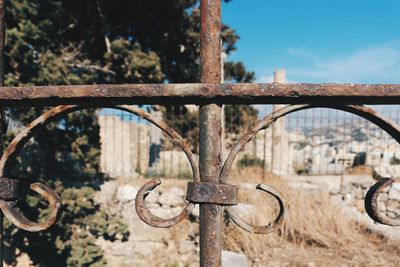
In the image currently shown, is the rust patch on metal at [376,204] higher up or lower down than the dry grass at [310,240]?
higher up

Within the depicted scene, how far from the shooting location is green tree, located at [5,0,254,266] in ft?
15.1

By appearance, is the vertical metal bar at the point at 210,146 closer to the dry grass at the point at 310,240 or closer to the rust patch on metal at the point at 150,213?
the rust patch on metal at the point at 150,213

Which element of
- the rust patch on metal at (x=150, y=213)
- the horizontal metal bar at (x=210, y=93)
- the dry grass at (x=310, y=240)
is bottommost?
the dry grass at (x=310, y=240)

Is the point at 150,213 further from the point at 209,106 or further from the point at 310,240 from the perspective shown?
the point at 310,240

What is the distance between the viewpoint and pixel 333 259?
3865mm

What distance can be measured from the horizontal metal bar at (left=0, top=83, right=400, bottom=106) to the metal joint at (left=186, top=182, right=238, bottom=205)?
16cm

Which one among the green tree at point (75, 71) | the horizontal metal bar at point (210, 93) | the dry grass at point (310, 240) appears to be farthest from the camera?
the green tree at point (75, 71)

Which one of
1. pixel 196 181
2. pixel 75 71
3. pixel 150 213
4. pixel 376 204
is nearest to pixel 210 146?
pixel 196 181

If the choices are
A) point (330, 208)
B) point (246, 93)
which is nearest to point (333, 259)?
point (330, 208)

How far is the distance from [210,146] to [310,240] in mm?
4071

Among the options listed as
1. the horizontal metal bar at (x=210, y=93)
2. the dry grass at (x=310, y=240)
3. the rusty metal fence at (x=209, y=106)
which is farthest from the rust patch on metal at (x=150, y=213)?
the dry grass at (x=310, y=240)

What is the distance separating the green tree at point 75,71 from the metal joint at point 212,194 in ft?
13.6

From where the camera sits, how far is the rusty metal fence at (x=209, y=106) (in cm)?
70

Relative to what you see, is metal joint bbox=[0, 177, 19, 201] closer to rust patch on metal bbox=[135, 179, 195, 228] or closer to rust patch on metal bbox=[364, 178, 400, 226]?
rust patch on metal bbox=[135, 179, 195, 228]
